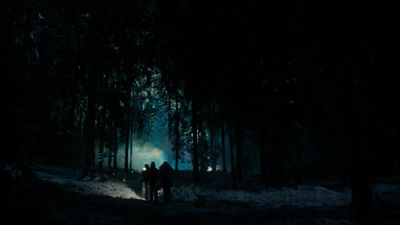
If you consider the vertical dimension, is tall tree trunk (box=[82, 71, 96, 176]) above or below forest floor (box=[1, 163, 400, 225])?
above

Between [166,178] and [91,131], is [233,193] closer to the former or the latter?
[166,178]

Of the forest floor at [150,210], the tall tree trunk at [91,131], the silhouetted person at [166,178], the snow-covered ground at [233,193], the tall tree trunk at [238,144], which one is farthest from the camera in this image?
the tall tree trunk at [238,144]

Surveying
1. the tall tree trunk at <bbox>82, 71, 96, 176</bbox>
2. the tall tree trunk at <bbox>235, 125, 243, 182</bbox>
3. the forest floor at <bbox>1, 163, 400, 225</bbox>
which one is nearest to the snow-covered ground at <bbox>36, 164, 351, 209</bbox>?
the forest floor at <bbox>1, 163, 400, 225</bbox>

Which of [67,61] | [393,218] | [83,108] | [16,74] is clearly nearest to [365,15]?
[393,218]

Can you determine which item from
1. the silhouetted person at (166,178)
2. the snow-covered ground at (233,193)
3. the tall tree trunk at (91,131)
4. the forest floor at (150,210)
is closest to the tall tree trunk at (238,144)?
the forest floor at (150,210)

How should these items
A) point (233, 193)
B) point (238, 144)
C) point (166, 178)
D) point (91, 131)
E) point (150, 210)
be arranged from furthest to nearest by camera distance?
point (238, 144)
point (91, 131)
point (233, 193)
point (166, 178)
point (150, 210)

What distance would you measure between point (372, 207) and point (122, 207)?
895cm

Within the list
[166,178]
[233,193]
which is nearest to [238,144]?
[233,193]

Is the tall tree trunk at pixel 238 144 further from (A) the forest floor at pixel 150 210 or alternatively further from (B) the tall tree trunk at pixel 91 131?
(B) the tall tree trunk at pixel 91 131

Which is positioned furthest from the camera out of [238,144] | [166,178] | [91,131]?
[238,144]

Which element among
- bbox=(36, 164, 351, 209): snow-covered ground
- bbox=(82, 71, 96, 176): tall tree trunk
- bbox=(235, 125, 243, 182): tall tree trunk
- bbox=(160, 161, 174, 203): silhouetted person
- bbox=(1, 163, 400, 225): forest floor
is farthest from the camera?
bbox=(235, 125, 243, 182): tall tree trunk

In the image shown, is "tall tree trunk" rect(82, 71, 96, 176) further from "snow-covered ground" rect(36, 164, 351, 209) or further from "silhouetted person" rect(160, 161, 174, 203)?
"silhouetted person" rect(160, 161, 174, 203)

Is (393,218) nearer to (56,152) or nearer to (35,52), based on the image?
(35,52)

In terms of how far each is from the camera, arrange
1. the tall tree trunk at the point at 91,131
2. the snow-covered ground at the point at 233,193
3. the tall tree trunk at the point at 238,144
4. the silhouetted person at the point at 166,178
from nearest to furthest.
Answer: the silhouetted person at the point at 166,178, the snow-covered ground at the point at 233,193, the tall tree trunk at the point at 91,131, the tall tree trunk at the point at 238,144
